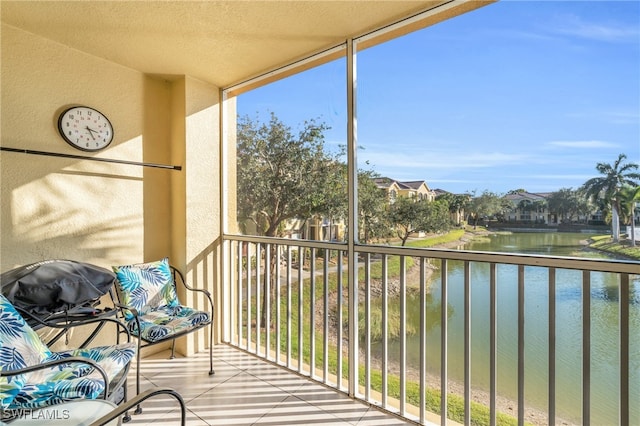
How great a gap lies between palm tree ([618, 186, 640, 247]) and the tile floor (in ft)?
5.28

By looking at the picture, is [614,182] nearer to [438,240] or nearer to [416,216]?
[438,240]

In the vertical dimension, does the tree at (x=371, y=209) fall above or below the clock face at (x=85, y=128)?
below

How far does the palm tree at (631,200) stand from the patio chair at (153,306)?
256cm

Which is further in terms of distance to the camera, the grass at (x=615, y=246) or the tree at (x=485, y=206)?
the tree at (x=485, y=206)

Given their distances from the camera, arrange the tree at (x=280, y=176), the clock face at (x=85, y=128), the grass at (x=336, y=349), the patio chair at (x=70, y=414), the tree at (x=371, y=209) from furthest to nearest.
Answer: the tree at (x=280, y=176) < the clock face at (x=85, y=128) < the tree at (x=371, y=209) < the grass at (x=336, y=349) < the patio chair at (x=70, y=414)

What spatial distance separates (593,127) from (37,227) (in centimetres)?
337

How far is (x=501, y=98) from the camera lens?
5.82ft

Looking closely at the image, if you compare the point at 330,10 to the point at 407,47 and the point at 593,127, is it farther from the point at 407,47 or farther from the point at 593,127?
the point at 593,127

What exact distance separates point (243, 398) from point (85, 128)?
229cm

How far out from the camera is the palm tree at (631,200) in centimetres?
149

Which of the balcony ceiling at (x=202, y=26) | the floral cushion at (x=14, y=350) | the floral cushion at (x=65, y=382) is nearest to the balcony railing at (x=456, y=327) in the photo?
the floral cushion at (x=65, y=382)

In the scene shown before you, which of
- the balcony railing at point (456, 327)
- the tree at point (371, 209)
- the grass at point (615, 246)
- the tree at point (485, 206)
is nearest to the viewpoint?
the grass at point (615, 246)

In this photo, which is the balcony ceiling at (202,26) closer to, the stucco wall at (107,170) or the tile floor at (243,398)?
the stucco wall at (107,170)

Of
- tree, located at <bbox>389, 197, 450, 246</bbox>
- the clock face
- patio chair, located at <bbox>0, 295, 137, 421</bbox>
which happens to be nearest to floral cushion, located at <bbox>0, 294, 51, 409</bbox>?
patio chair, located at <bbox>0, 295, 137, 421</bbox>
